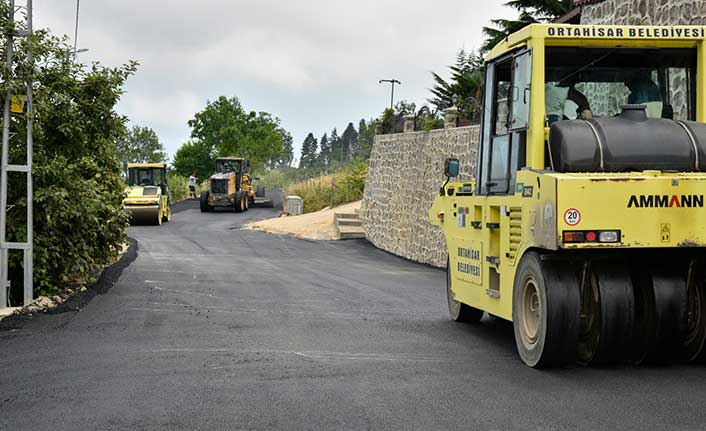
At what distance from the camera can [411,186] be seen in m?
27.7

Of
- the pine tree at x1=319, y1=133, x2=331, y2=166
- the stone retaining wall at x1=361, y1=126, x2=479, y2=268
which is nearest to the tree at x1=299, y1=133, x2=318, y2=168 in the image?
the pine tree at x1=319, y1=133, x2=331, y2=166

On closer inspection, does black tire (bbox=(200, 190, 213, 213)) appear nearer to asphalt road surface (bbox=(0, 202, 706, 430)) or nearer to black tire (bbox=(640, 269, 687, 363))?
asphalt road surface (bbox=(0, 202, 706, 430))

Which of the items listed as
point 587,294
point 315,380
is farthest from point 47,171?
point 587,294

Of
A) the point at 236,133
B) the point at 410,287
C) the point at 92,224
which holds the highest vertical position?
the point at 236,133

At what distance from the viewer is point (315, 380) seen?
7.43 m

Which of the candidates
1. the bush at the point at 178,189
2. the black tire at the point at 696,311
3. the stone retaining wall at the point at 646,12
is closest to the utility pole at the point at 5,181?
the black tire at the point at 696,311

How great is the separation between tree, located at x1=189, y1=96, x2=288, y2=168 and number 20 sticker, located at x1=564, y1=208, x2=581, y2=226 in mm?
70070

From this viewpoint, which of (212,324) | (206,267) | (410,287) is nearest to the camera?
(212,324)

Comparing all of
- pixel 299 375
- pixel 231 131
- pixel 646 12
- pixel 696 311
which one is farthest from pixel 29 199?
pixel 231 131

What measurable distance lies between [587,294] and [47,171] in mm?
8142

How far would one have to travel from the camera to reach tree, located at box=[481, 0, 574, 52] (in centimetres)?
3394

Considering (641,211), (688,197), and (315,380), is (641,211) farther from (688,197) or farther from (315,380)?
(315,380)

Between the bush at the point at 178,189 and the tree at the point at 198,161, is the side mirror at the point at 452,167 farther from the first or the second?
the tree at the point at 198,161

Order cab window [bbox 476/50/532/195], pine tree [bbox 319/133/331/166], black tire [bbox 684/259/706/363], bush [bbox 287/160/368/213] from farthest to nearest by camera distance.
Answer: pine tree [bbox 319/133/331/166] → bush [bbox 287/160/368/213] → cab window [bbox 476/50/532/195] → black tire [bbox 684/259/706/363]
